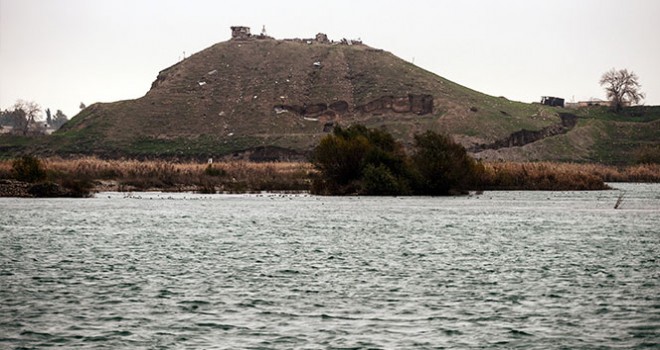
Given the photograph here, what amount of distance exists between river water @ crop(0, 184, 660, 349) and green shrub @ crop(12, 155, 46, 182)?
85.1ft

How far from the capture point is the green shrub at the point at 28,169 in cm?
8406

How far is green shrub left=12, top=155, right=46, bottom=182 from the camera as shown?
84.1 m

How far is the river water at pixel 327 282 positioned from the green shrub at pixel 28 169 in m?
25.9

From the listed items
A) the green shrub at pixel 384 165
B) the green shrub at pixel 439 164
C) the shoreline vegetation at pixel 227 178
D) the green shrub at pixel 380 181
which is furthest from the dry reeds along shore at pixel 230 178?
the green shrub at pixel 380 181

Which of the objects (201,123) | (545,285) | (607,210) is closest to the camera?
(545,285)

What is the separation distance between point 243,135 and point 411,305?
159202 mm

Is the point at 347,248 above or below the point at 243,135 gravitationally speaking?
below

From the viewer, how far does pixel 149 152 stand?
566 ft

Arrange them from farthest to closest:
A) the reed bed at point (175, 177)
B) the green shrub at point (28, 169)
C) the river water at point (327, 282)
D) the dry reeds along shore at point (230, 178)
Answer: the dry reeds along shore at point (230, 178) < the reed bed at point (175, 177) < the green shrub at point (28, 169) < the river water at point (327, 282)

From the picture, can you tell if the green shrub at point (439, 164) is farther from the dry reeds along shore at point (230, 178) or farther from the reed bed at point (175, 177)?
the reed bed at point (175, 177)

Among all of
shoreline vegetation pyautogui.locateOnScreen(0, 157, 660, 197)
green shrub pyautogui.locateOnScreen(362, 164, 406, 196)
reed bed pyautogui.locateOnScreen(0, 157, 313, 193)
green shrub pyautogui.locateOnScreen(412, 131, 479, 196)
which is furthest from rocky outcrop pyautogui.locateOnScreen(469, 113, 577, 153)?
green shrub pyautogui.locateOnScreen(362, 164, 406, 196)

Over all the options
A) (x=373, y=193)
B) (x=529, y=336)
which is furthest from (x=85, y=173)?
(x=529, y=336)

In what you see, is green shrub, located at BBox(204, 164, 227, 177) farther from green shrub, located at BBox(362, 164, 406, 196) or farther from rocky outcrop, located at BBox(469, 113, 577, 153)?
rocky outcrop, located at BBox(469, 113, 577, 153)

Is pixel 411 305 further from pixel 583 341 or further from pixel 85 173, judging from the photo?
pixel 85 173
